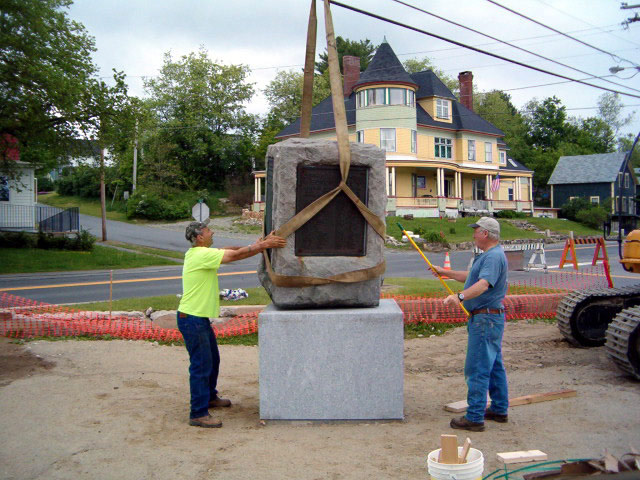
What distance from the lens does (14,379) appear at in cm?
691

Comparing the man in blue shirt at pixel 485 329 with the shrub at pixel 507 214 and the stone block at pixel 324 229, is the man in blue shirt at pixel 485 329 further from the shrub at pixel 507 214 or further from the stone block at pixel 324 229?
the shrub at pixel 507 214

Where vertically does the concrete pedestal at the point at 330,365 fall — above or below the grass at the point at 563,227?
below

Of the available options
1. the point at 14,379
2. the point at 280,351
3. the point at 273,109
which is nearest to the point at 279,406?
the point at 280,351

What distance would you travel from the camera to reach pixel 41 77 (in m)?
19.7

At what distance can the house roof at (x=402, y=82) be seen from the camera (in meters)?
38.9

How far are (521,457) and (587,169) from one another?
59364mm

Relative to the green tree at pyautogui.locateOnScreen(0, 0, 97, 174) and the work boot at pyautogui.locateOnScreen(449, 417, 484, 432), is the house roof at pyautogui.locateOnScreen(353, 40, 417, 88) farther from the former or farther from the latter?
the work boot at pyautogui.locateOnScreen(449, 417, 484, 432)

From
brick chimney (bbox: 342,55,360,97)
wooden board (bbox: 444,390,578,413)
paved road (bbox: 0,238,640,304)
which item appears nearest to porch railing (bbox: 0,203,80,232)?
paved road (bbox: 0,238,640,304)

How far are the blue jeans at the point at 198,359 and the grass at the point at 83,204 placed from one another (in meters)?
40.0

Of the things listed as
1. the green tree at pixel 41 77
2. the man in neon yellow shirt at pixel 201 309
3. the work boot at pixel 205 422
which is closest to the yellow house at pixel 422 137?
the green tree at pixel 41 77

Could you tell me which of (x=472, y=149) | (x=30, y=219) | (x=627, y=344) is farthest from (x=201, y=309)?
(x=472, y=149)

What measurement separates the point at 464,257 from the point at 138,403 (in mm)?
20118

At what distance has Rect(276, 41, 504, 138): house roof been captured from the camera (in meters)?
38.9

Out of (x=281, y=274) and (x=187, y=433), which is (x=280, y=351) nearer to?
(x=281, y=274)
